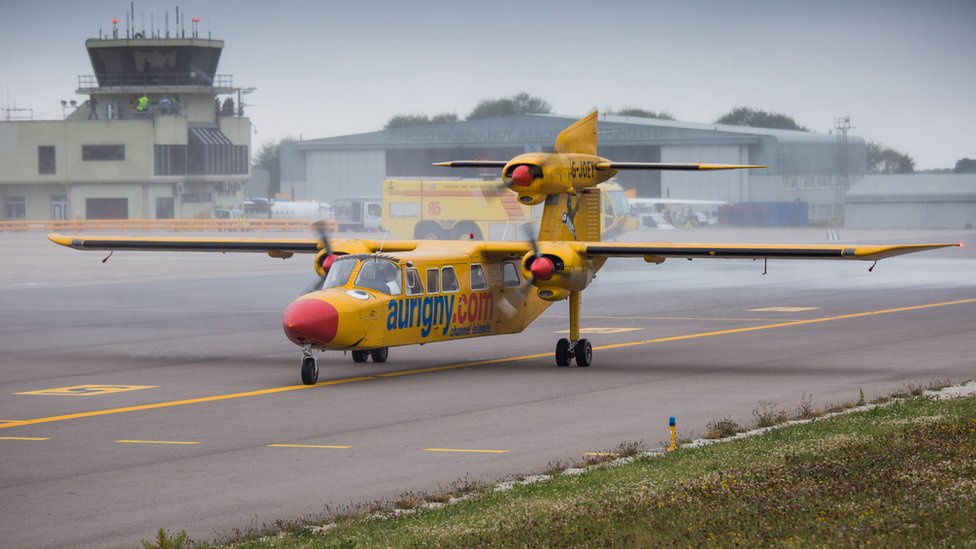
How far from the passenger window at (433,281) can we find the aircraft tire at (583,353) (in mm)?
3219

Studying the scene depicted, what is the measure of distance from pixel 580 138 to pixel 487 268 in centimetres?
352

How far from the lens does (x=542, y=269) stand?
999 inches

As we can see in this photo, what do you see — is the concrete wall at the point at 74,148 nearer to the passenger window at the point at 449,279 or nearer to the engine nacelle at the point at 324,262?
the engine nacelle at the point at 324,262

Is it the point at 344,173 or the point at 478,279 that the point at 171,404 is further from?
the point at 344,173

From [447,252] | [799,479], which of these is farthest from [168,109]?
[799,479]

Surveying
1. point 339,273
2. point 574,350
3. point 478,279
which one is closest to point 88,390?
point 339,273

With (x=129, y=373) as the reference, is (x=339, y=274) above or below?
above

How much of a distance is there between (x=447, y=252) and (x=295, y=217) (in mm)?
108564

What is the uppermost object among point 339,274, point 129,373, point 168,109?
point 168,109

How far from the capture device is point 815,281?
54.6 m

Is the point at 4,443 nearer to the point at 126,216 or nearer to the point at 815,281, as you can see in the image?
the point at 815,281

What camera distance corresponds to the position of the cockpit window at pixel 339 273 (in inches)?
945

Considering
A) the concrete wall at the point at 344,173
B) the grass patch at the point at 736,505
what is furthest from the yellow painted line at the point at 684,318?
the concrete wall at the point at 344,173

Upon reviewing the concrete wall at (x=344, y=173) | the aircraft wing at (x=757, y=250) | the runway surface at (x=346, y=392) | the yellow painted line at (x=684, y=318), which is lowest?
the runway surface at (x=346, y=392)
